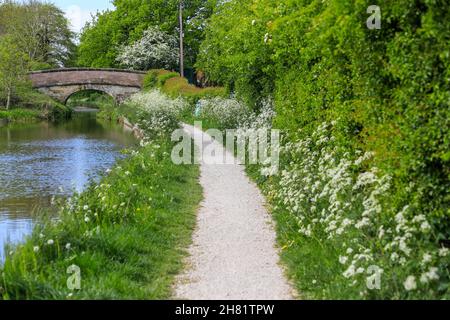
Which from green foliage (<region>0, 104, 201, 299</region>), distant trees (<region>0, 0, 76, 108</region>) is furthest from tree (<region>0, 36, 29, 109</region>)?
green foliage (<region>0, 104, 201, 299</region>)

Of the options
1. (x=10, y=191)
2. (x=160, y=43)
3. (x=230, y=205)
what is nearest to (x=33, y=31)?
(x=160, y=43)

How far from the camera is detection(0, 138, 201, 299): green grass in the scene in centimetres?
561

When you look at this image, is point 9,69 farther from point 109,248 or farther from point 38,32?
point 109,248

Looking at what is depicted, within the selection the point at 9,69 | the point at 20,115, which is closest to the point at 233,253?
the point at 20,115

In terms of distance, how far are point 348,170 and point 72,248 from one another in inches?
138

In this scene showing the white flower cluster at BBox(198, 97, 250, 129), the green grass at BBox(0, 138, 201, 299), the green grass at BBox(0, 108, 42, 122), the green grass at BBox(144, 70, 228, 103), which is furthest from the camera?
the green grass at BBox(0, 108, 42, 122)

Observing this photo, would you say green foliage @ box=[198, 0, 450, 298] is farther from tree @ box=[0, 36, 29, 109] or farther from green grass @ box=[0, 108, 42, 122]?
tree @ box=[0, 36, 29, 109]

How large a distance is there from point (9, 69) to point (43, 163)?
2277 cm

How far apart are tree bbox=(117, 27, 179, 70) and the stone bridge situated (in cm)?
391

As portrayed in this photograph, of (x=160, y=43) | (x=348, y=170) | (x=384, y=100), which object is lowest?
(x=348, y=170)

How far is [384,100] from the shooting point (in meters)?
6.17

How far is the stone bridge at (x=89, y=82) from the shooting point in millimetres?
42344

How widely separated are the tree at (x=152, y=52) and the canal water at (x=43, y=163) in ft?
52.1
